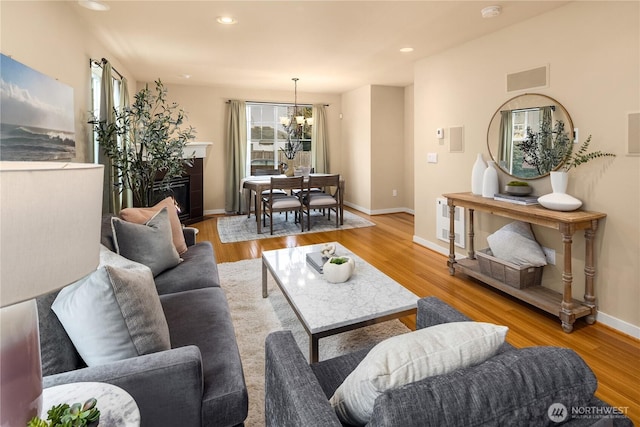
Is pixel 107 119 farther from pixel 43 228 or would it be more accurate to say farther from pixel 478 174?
pixel 478 174

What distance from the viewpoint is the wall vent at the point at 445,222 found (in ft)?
13.0

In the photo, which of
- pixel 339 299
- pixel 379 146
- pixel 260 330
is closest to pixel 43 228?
pixel 339 299

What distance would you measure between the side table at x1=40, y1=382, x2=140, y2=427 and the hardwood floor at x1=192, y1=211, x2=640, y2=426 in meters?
2.03

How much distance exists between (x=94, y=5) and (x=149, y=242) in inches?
83.8

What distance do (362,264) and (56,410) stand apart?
2092 mm

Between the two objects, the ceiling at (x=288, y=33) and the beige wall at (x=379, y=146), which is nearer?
the ceiling at (x=288, y=33)

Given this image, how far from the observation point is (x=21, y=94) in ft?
6.90

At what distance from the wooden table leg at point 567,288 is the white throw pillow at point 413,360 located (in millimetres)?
1968

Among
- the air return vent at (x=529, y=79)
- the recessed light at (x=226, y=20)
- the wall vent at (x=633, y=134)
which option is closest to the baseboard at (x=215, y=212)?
the recessed light at (x=226, y=20)

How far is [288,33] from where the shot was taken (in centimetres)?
357

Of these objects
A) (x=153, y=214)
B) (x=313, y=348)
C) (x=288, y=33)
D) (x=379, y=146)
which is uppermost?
(x=288, y=33)

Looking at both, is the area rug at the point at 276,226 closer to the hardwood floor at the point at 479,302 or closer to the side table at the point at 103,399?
the hardwood floor at the point at 479,302

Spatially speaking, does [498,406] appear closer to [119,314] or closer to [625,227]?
[119,314]

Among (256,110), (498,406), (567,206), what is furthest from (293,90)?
(498,406)
